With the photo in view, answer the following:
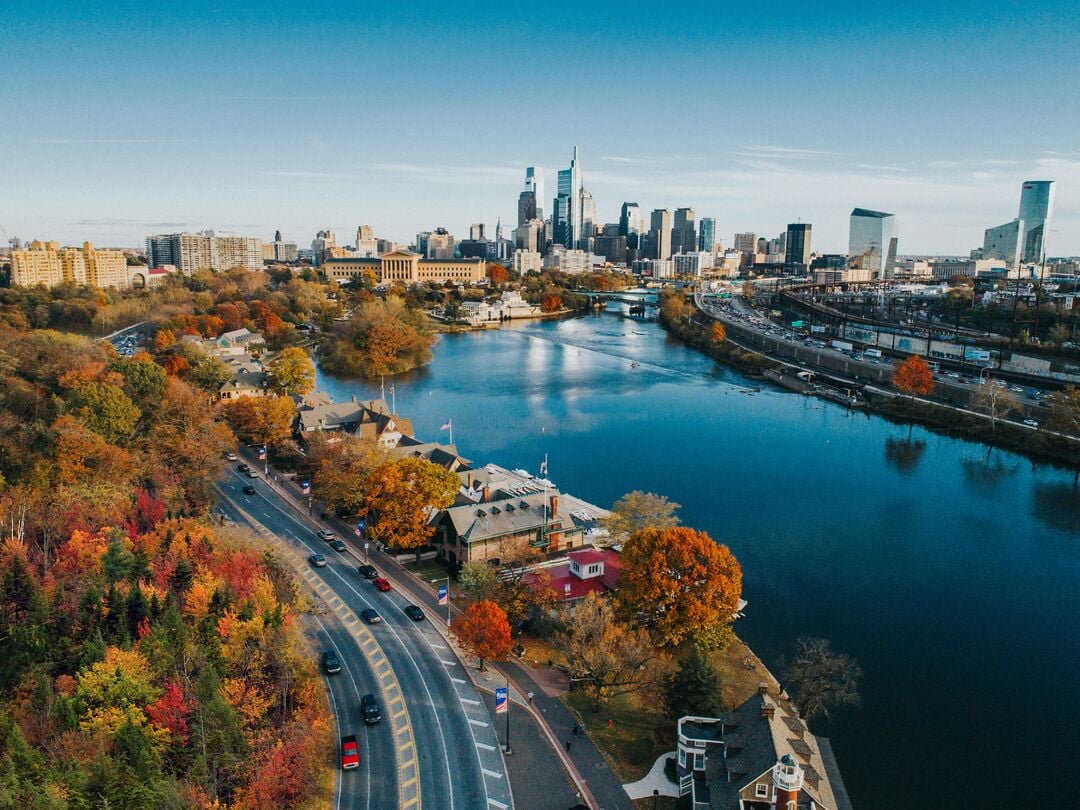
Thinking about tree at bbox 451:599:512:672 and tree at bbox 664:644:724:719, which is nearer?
tree at bbox 664:644:724:719

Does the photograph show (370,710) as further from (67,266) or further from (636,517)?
(67,266)

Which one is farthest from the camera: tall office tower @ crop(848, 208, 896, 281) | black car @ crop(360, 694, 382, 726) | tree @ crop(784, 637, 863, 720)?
tall office tower @ crop(848, 208, 896, 281)

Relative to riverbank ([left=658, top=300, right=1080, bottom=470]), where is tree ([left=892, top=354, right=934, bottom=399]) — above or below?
above


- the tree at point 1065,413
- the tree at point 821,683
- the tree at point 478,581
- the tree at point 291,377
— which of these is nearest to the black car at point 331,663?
the tree at point 478,581

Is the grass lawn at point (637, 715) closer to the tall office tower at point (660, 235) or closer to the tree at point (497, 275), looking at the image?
the tree at point (497, 275)

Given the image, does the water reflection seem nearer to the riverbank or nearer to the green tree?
the riverbank

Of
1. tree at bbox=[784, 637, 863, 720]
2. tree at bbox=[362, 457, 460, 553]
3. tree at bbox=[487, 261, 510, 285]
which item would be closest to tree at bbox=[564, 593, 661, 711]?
tree at bbox=[784, 637, 863, 720]

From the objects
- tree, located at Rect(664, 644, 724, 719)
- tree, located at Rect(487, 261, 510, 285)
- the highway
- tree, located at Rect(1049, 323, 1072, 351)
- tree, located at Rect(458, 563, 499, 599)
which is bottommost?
the highway
